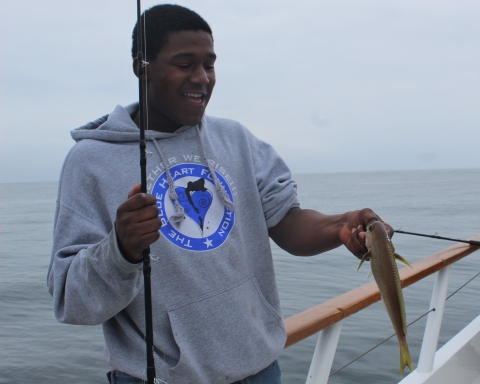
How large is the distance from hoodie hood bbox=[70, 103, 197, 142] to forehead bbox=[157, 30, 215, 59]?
0.27 m

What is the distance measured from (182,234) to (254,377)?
0.58 m

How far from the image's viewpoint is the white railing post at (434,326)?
3.41 meters

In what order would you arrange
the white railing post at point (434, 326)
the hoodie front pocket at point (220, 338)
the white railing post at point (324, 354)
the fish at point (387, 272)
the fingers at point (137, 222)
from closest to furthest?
the fingers at point (137, 222) < the fish at point (387, 272) < the hoodie front pocket at point (220, 338) < the white railing post at point (324, 354) < the white railing post at point (434, 326)

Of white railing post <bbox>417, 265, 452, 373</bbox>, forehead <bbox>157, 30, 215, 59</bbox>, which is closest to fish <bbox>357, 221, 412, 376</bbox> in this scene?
forehead <bbox>157, 30, 215, 59</bbox>

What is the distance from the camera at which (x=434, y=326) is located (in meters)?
3.46

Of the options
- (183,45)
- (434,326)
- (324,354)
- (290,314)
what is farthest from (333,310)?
(290,314)

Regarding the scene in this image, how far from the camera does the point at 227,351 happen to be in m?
1.69

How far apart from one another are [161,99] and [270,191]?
0.56 metres

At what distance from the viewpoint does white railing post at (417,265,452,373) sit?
11.2 feet

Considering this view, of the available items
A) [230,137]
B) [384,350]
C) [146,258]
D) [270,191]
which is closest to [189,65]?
[230,137]

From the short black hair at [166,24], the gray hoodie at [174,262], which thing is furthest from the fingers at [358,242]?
the short black hair at [166,24]

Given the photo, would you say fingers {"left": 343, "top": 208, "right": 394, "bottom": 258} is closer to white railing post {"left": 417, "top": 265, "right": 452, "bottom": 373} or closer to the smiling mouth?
the smiling mouth

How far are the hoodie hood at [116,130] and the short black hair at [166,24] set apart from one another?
25 cm

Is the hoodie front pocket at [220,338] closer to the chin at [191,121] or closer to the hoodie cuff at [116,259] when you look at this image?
the hoodie cuff at [116,259]
